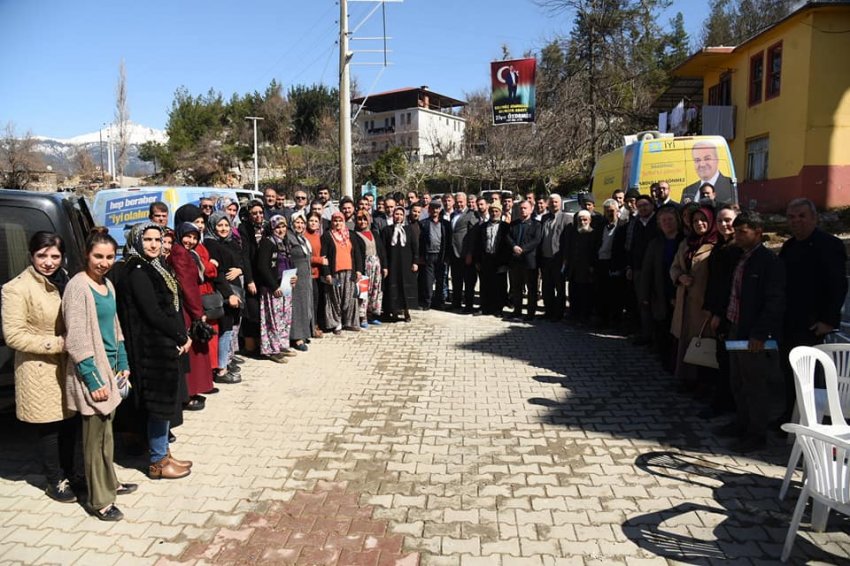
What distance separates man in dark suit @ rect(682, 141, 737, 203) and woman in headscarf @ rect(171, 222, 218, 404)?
7848 mm

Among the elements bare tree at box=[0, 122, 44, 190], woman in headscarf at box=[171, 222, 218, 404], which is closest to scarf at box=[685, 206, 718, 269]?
woman in headscarf at box=[171, 222, 218, 404]

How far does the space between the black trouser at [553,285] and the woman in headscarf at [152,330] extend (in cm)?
655

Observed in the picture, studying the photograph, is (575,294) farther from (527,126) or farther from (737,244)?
(527,126)

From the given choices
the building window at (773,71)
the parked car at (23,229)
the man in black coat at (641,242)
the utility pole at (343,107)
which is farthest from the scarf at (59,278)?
the building window at (773,71)

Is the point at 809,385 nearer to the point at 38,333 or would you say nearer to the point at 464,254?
the point at 38,333

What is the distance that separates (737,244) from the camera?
4.74m

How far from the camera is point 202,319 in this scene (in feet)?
16.9

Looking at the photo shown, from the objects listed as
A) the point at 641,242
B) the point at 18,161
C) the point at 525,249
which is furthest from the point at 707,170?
the point at 18,161

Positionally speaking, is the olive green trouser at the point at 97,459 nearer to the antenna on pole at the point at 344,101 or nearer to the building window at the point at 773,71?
the antenna on pole at the point at 344,101

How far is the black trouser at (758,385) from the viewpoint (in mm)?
4414

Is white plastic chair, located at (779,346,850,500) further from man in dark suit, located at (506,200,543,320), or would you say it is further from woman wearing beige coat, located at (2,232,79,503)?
man in dark suit, located at (506,200,543,320)

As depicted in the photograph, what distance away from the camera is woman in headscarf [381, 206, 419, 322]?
9.73 metres

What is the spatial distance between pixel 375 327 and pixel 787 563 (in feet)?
22.9

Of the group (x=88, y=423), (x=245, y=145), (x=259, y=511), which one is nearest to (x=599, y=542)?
(x=259, y=511)
